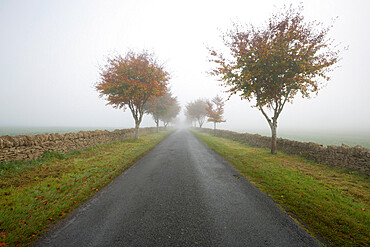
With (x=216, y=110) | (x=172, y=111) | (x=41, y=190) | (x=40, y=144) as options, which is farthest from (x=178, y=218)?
(x=172, y=111)

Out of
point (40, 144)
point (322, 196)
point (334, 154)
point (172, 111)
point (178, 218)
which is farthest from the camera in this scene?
point (172, 111)

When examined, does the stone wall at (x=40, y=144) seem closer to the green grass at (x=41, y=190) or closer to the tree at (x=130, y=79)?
the green grass at (x=41, y=190)

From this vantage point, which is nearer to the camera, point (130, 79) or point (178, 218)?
point (178, 218)

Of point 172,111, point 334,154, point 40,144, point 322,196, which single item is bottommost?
point 322,196

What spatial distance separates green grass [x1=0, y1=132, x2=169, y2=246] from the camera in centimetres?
308

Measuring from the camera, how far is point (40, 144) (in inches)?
319

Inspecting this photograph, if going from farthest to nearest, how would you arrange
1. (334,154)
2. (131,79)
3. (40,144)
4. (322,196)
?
(131,79)
(40,144)
(334,154)
(322,196)

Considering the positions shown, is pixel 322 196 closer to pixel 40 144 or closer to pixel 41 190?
pixel 41 190

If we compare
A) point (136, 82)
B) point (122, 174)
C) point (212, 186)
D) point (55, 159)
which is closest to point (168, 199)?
point (212, 186)

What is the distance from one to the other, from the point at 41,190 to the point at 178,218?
486 cm

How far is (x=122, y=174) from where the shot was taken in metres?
6.70

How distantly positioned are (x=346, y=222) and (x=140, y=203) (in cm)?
529

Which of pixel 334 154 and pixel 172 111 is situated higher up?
pixel 172 111

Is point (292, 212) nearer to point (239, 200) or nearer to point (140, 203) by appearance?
point (239, 200)
